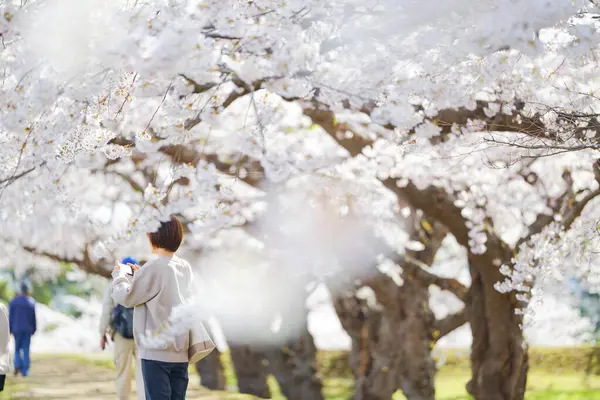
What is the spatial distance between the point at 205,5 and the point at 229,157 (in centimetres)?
649

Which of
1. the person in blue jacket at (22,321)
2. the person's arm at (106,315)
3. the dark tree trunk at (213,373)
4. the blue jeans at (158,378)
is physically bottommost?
the dark tree trunk at (213,373)

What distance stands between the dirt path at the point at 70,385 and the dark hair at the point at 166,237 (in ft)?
19.0

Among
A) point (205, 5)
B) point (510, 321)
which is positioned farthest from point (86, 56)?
point (510, 321)

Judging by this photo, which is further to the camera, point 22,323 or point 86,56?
point 22,323

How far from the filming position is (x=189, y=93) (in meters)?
5.87

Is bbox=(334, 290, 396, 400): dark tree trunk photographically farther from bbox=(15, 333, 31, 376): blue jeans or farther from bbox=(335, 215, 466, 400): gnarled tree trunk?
bbox=(15, 333, 31, 376): blue jeans

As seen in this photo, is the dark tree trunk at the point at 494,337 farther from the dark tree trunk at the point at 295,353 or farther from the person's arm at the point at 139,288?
the person's arm at the point at 139,288

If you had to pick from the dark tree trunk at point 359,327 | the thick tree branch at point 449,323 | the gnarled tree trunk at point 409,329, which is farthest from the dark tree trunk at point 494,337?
the dark tree trunk at point 359,327

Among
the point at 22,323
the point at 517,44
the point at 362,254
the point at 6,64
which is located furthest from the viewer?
the point at 22,323

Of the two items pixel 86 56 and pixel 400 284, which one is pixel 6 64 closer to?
pixel 86 56

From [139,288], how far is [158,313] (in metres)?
0.17

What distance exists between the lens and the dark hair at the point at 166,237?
473 centimetres

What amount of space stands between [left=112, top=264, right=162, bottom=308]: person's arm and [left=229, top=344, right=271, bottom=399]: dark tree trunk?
380 inches

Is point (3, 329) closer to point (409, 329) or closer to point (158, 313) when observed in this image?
point (158, 313)
